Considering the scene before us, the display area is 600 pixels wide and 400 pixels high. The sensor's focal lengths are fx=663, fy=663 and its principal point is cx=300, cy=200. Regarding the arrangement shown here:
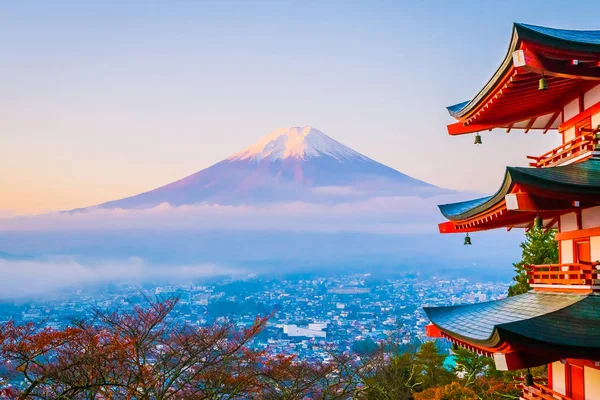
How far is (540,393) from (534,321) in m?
2.40

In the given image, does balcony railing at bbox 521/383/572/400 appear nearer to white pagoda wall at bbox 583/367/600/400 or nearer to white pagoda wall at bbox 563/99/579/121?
white pagoda wall at bbox 583/367/600/400

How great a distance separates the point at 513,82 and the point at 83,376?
997 centimetres

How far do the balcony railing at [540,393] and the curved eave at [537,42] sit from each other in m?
3.75

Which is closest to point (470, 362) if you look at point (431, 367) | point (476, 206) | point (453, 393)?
point (431, 367)

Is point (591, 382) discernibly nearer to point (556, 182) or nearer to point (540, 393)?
point (540, 393)

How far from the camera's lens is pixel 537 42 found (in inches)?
260

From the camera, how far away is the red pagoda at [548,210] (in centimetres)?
661

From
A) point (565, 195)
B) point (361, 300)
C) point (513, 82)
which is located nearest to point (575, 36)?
point (513, 82)

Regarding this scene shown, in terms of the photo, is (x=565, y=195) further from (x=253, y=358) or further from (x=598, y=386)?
(x=253, y=358)

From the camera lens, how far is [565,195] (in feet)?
22.3

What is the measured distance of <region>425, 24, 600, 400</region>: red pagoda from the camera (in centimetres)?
661

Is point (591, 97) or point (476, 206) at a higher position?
point (591, 97)

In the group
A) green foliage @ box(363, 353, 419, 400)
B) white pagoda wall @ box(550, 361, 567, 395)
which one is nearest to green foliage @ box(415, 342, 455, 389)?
green foliage @ box(363, 353, 419, 400)

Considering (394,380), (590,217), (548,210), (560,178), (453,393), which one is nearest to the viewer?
(560,178)
